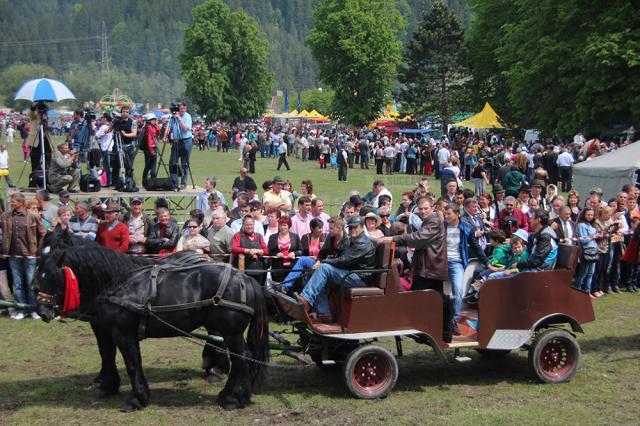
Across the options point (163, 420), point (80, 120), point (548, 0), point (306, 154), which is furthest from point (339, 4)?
point (163, 420)

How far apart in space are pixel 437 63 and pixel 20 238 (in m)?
58.0

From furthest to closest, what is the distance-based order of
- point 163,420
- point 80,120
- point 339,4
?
point 339,4 → point 80,120 → point 163,420

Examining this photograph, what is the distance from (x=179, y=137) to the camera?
1823 cm

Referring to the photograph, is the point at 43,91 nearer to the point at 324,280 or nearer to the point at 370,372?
the point at 324,280

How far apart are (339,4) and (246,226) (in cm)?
6532

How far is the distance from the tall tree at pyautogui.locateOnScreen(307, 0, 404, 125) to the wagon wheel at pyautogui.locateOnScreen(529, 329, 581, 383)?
209 feet

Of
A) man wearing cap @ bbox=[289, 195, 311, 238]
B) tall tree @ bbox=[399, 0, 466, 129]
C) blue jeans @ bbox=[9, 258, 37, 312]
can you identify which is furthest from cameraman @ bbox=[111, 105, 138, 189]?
tall tree @ bbox=[399, 0, 466, 129]

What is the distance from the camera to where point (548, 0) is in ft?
130

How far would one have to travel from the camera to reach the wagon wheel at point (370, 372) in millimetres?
8945

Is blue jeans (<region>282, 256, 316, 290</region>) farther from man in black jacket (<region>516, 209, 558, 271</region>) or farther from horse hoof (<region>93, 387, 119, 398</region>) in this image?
man in black jacket (<region>516, 209, 558, 271</region>)

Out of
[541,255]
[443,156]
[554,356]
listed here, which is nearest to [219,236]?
[541,255]

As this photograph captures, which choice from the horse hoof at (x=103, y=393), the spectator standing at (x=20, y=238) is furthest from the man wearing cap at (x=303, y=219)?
the horse hoof at (x=103, y=393)

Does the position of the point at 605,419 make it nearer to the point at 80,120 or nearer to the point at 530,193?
the point at 530,193

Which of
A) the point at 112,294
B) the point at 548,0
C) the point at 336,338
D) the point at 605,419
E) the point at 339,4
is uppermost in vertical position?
the point at 339,4
